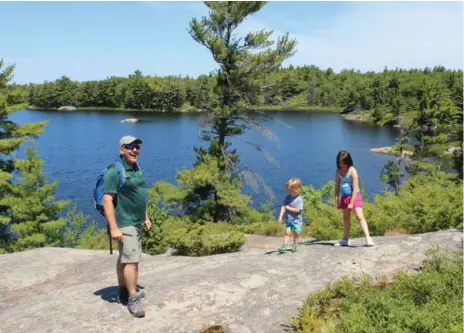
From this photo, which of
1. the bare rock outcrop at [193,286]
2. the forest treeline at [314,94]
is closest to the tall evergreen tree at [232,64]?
the bare rock outcrop at [193,286]

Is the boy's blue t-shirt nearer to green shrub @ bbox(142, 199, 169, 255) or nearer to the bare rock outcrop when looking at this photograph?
the bare rock outcrop

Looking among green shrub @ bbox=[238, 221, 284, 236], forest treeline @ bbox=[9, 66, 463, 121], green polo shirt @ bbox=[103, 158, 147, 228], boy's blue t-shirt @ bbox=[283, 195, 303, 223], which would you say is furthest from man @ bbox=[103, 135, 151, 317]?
forest treeline @ bbox=[9, 66, 463, 121]

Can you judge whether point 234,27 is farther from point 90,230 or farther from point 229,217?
point 90,230

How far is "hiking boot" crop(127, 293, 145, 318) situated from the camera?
5.71m

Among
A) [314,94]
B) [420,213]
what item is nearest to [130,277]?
[420,213]

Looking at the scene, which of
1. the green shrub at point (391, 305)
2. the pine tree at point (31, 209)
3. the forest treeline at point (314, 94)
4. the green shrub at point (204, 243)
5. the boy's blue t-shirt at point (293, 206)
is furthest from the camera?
the forest treeline at point (314, 94)

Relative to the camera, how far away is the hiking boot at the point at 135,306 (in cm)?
571

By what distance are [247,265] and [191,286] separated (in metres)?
1.37

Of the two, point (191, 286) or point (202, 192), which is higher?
point (191, 286)

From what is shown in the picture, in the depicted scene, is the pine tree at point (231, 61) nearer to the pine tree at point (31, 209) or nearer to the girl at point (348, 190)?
the pine tree at point (31, 209)

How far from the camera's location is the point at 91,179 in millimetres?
43844

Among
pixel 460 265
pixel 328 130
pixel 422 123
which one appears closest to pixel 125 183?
pixel 460 265

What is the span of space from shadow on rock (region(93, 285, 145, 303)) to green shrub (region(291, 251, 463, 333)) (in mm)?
2605

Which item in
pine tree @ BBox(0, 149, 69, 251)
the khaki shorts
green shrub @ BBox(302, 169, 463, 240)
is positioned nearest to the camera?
the khaki shorts
